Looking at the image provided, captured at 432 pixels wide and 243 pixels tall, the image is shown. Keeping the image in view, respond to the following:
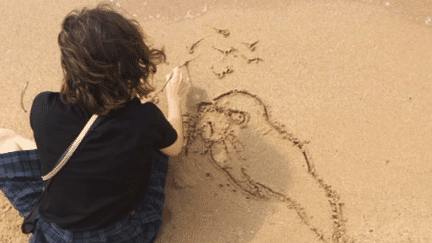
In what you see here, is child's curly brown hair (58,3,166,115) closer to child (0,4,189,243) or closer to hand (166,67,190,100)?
child (0,4,189,243)

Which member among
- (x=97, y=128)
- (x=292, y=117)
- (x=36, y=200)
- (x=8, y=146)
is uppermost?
(x=97, y=128)

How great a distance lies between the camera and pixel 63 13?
1.80 m

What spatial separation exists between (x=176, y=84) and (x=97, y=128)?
63cm

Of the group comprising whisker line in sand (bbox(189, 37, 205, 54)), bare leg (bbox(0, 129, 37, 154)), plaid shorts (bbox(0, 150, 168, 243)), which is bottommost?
plaid shorts (bbox(0, 150, 168, 243))

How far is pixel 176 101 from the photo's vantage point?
150 cm

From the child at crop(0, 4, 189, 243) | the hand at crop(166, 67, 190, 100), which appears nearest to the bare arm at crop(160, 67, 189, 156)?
the hand at crop(166, 67, 190, 100)

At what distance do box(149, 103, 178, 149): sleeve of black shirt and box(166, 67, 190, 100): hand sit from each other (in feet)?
1.26

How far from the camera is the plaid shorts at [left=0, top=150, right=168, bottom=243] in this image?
1222 mm

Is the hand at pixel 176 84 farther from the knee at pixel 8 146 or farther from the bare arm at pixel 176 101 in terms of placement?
the knee at pixel 8 146

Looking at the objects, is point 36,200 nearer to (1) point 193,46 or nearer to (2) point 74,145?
(2) point 74,145

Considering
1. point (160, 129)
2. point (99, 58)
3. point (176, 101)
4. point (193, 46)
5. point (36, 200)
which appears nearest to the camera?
point (99, 58)

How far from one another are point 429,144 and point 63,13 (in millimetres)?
2064

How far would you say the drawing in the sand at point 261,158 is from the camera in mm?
1504

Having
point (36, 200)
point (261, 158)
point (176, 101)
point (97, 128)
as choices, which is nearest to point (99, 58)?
point (97, 128)
